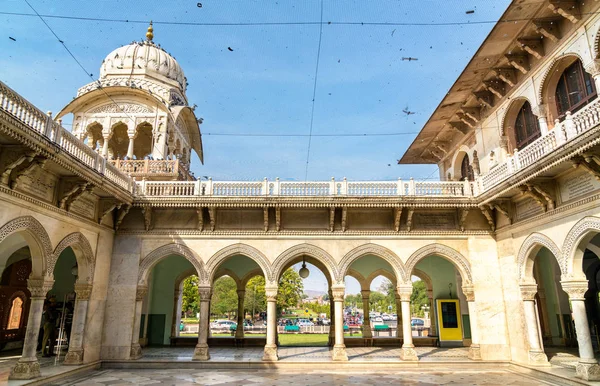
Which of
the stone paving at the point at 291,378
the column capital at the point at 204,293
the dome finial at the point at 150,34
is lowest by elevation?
the stone paving at the point at 291,378

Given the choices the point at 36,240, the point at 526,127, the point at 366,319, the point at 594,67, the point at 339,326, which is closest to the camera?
the point at 594,67

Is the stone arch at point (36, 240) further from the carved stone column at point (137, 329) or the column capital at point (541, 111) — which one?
the column capital at point (541, 111)

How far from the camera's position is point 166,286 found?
15.2 metres

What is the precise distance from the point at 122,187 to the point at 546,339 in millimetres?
14067

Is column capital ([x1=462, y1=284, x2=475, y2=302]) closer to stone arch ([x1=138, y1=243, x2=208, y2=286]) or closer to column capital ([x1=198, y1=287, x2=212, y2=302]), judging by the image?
column capital ([x1=198, y1=287, x2=212, y2=302])

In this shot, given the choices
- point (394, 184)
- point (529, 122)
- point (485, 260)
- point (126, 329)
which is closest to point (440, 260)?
point (485, 260)

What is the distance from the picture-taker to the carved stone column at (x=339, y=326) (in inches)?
437

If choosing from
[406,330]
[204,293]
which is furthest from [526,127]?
[204,293]

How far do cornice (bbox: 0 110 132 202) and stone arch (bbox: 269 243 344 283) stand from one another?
4852 millimetres

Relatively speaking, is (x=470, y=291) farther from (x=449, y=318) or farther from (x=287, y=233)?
(x=287, y=233)

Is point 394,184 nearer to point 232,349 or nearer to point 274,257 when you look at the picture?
point 274,257

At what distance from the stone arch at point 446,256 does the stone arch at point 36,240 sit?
30.3 ft

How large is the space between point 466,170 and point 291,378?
31.7 ft

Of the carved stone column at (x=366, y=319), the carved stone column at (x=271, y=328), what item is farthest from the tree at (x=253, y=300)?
the carved stone column at (x=271, y=328)
